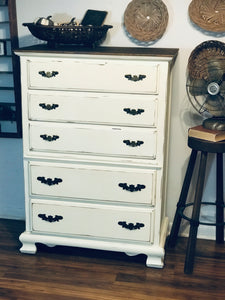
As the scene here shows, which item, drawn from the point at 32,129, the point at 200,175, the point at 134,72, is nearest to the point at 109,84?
the point at 134,72

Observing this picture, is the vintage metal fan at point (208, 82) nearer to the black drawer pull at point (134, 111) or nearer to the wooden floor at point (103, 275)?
the black drawer pull at point (134, 111)

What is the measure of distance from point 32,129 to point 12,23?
81cm

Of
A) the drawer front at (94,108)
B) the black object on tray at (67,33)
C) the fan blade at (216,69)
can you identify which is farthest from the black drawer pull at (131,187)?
the black object on tray at (67,33)

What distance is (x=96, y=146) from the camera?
2920 mm

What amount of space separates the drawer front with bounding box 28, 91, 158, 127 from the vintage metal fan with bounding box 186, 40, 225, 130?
37 cm

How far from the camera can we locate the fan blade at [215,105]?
115 inches

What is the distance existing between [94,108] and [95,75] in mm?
192

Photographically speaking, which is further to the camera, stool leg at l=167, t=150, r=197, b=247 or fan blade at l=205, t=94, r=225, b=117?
stool leg at l=167, t=150, r=197, b=247

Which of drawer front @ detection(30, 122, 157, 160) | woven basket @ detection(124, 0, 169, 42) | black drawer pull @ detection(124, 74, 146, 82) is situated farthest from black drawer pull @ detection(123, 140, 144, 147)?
woven basket @ detection(124, 0, 169, 42)

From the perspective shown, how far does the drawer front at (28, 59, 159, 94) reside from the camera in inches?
109

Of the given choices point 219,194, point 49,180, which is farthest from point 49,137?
point 219,194

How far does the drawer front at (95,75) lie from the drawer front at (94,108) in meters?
0.05

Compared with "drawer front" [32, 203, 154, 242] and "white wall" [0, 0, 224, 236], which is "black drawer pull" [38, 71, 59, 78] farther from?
"drawer front" [32, 203, 154, 242]

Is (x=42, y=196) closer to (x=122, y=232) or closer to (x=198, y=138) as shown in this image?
(x=122, y=232)
